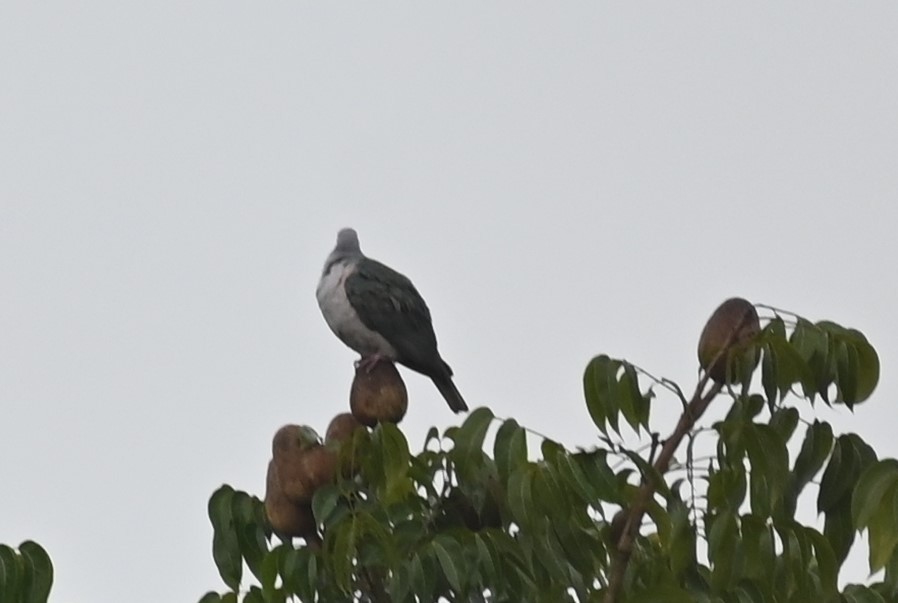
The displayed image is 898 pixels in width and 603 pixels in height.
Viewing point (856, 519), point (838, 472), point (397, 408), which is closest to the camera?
Result: point (856, 519)

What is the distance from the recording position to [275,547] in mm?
4129

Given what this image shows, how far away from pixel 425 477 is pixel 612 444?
0.55m

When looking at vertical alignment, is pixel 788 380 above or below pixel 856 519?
above

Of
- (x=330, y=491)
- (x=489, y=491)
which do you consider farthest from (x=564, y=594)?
(x=330, y=491)

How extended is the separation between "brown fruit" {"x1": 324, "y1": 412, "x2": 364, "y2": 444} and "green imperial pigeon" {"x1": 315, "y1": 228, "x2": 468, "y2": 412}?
3.09m

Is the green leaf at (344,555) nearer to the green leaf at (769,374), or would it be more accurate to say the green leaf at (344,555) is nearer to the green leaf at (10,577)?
the green leaf at (10,577)

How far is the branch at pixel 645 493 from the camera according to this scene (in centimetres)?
376

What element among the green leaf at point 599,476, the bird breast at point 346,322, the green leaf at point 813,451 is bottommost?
the green leaf at point 599,476

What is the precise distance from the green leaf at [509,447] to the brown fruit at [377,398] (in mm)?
607

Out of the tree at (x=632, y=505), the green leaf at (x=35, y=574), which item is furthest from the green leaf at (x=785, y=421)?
the green leaf at (x=35, y=574)

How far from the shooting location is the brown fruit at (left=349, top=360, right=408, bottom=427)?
4.62 metres

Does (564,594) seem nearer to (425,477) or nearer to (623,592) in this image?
(623,592)

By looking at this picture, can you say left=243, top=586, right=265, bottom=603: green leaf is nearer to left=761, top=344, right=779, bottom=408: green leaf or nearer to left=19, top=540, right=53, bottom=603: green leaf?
left=19, top=540, right=53, bottom=603: green leaf

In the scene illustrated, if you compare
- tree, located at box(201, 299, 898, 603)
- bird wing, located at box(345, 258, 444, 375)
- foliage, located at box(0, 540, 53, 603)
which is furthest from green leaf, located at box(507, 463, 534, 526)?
bird wing, located at box(345, 258, 444, 375)
